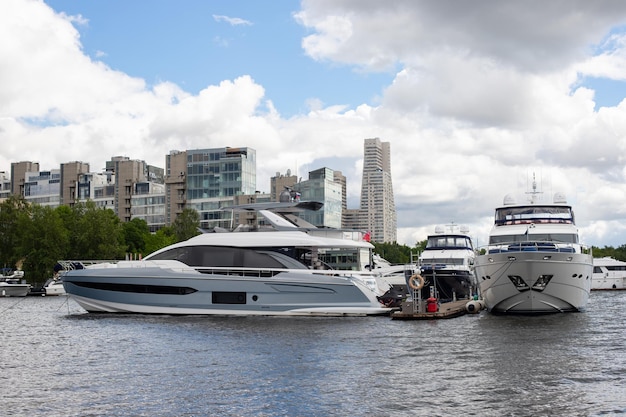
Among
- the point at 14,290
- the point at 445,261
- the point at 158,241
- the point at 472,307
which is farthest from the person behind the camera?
the point at 158,241

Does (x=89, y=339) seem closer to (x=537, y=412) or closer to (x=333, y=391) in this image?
(x=333, y=391)

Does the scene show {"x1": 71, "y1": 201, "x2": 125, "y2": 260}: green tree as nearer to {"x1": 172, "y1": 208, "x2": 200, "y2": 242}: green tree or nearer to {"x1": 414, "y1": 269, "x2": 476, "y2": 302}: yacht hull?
{"x1": 172, "y1": 208, "x2": 200, "y2": 242}: green tree

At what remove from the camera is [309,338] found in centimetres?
2900

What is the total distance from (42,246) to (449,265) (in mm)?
56274

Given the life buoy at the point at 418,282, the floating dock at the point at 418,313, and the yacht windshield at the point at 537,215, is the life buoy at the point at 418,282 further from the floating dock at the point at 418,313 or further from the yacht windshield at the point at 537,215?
the yacht windshield at the point at 537,215

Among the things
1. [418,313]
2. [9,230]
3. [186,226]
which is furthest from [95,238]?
[418,313]

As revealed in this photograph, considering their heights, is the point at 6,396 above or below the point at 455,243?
below

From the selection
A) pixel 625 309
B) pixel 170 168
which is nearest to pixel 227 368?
pixel 625 309

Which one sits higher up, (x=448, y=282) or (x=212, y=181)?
(x=212, y=181)

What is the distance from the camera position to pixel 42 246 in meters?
89.0

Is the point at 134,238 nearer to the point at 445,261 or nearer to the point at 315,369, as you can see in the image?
the point at 445,261

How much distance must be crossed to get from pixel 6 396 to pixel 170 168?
13253 centimetres

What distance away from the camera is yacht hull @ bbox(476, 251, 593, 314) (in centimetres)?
3588

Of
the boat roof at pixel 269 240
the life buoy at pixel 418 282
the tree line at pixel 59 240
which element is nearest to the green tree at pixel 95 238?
the tree line at pixel 59 240
